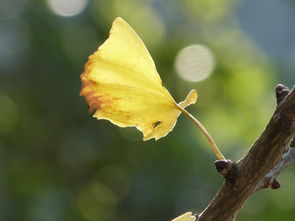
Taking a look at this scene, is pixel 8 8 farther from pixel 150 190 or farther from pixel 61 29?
pixel 150 190

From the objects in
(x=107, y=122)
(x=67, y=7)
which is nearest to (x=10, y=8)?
(x=67, y=7)

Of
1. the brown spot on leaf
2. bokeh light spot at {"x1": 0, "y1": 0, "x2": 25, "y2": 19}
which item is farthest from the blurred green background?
the brown spot on leaf

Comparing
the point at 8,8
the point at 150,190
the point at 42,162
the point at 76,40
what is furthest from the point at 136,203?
the point at 8,8

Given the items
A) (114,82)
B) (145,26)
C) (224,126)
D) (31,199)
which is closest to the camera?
(114,82)

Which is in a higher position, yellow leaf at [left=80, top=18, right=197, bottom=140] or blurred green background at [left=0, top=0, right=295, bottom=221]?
yellow leaf at [left=80, top=18, right=197, bottom=140]

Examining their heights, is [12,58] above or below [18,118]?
above

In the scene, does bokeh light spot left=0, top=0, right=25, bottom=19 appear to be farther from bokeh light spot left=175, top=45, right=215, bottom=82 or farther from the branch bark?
the branch bark
